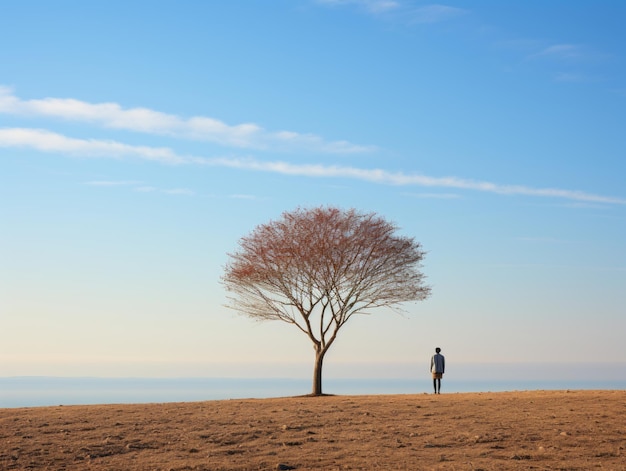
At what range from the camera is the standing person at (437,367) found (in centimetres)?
3916

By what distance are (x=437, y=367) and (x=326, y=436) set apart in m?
16.2

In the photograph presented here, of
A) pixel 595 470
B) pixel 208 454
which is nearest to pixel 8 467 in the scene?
pixel 208 454

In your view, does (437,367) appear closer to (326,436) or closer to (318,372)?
(318,372)

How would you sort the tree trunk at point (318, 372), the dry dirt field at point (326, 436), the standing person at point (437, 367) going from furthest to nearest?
the tree trunk at point (318, 372) < the standing person at point (437, 367) < the dry dirt field at point (326, 436)

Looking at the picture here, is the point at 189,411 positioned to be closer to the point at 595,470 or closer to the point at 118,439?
the point at 118,439

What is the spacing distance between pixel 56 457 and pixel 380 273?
26248 mm

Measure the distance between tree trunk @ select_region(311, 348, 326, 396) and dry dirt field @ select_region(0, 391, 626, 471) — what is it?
11.1 meters

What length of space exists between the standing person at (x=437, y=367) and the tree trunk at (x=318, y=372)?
21.7 feet

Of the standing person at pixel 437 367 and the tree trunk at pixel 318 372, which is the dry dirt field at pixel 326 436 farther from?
the tree trunk at pixel 318 372

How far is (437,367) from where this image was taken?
3919 cm

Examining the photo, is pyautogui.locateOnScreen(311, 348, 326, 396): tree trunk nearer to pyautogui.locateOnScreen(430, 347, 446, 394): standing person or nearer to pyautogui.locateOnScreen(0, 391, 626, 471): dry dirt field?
pyautogui.locateOnScreen(430, 347, 446, 394): standing person

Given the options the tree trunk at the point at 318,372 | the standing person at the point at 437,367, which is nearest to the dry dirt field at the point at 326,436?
the standing person at the point at 437,367

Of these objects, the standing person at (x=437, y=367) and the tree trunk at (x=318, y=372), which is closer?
the standing person at (x=437, y=367)

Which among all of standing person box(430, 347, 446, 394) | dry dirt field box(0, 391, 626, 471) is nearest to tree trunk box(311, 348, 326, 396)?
standing person box(430, 347, 446, 394)
